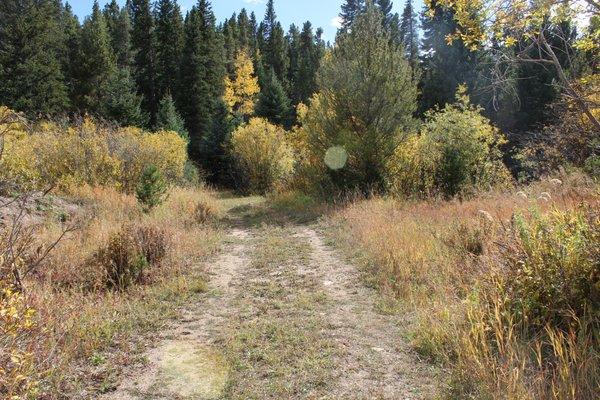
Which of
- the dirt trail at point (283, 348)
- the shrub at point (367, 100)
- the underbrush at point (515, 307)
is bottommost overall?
the dirt trail at point (283, 348)

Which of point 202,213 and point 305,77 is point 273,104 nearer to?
point 305,77

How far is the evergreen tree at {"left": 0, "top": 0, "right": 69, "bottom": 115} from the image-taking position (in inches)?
1011

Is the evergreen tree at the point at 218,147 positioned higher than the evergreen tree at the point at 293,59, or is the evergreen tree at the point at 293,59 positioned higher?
the evergreen tree at the point at 293,59

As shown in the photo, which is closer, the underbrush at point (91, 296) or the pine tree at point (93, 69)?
the underbrush at point (91, 296)

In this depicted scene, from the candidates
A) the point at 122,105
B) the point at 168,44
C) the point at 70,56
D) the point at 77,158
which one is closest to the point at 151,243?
the point at 77,158

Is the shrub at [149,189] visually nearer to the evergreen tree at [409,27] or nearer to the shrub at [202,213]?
the shrub at [202,213]

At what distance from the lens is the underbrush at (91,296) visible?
117 inches

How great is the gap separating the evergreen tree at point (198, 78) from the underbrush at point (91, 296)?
27592mm

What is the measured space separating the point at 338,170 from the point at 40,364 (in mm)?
11152

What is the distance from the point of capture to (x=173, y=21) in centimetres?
3962

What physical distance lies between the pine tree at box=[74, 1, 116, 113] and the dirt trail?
99.4 feet

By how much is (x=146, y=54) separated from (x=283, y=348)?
4124 centimetres

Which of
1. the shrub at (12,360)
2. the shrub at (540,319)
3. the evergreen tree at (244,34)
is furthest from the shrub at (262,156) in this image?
the evergreen tree at (244,34)

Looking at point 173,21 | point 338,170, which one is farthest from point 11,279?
point 173,21
